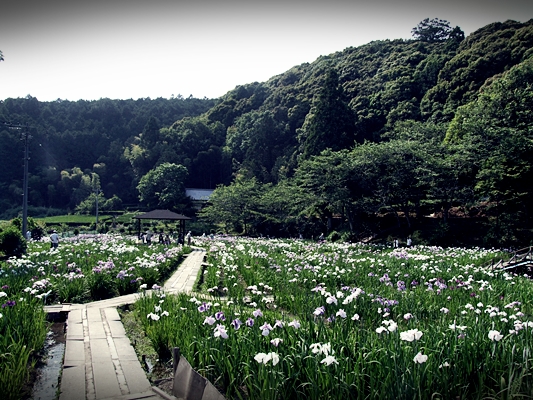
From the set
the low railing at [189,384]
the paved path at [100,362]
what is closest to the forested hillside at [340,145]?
the paved path at [100,362]

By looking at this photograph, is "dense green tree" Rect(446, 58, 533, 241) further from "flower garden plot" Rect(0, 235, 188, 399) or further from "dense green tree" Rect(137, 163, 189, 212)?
"dense green tree" Rect(137, 163, 189, 212)

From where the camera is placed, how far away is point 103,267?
8266 millimetres

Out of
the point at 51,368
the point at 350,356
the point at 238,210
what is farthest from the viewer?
the point at 238,210

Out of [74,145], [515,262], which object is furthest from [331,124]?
[74,145]

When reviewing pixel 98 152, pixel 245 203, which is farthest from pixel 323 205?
pixel 98 152

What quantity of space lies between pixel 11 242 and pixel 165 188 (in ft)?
129

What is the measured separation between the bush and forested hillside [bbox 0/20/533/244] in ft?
64.1

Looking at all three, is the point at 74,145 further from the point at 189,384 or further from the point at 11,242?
the point at 189,384

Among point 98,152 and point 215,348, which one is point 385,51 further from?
point 215,348

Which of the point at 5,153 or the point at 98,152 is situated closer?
the point at 5,153

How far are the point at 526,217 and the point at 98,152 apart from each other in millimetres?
72037

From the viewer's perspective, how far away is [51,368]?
13.2 ft

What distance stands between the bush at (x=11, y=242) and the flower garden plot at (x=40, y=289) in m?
2.79

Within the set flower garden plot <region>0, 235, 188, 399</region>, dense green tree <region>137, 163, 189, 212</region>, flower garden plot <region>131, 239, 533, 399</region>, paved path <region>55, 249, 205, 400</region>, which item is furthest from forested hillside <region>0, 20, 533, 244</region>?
paved path <region>55, 249, 205, 400</region>
